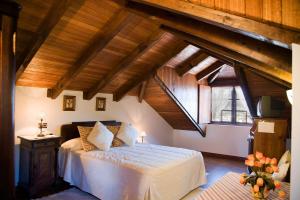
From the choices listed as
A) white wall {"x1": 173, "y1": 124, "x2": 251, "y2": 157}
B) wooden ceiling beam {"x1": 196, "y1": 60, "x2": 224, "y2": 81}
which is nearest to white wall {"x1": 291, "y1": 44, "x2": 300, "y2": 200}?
wooden ceiling beam {"x1": 196, "y1": 60, "x2": 224, "y2": 81}

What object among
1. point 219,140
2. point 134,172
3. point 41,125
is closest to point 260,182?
point 134,172

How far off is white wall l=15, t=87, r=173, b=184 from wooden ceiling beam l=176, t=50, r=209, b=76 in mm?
1443

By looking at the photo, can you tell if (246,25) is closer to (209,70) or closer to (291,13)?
(291,13)

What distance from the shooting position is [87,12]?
2.84 metres

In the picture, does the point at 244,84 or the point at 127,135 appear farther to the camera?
the point at 127,135

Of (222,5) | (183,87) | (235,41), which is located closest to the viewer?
(222,5)

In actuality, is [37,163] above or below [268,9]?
below

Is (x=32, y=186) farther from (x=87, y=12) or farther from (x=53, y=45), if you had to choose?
(x=87, y=12)

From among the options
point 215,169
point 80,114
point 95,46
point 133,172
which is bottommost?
point 215,169

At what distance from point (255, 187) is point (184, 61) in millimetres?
3969

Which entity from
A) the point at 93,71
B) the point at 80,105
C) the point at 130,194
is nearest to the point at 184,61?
the point at 93,71

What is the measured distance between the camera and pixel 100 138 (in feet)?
12.5

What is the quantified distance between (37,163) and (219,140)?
4825mm

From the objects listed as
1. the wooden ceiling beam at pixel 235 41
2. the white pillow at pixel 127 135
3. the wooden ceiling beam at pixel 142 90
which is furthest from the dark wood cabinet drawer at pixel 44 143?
the wooden ceiling beam at pixel 235 41
